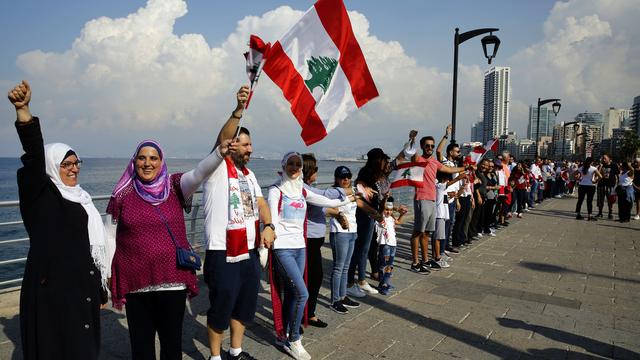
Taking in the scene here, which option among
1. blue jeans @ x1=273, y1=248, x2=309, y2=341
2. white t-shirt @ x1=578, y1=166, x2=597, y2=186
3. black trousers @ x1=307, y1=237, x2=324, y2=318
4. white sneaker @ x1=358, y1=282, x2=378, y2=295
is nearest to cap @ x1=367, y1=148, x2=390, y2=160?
black trousers @ x1=307, y1=237, x2=324, y2=318

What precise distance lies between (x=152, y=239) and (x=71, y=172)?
0.64 m

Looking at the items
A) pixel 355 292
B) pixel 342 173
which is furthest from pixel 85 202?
pixel 355 292

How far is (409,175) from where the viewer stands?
6.68 meters

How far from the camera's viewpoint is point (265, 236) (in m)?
3.54

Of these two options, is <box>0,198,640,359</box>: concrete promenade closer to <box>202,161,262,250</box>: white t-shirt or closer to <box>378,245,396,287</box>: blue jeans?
<box>378,245,396,287</box>: blue jeans

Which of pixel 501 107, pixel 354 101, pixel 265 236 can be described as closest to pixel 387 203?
pixel 354 101

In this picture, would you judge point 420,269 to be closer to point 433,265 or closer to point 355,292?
point 433,265

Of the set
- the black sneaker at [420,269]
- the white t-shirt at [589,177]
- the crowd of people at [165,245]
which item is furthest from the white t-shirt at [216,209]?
the white t-shirt at [589,177]

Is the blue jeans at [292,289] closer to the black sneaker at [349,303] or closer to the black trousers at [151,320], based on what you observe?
the black trousers at [151,320]

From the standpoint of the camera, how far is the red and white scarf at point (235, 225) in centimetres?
328

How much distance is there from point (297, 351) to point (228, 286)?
1061 millimetres

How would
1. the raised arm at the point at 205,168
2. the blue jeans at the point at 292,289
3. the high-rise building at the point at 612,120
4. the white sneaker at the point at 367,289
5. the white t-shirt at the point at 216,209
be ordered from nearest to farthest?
the raised arm at the point at 205,168 < the white t-shirt at the point at 216,209 < the blue jeans at the point at 292,289 < the white sneaker at the point at 367,289 < the high-rise building at the point at 612,120

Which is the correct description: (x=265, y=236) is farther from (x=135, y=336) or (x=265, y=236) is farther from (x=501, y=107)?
(x=501, y=107)

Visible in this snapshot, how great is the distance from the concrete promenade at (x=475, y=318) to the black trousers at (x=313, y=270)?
0.28m
